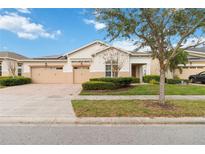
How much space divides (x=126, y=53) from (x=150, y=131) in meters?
17.5

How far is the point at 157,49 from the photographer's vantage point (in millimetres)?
8422

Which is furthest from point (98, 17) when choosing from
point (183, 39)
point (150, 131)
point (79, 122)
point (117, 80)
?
point (117, 80)

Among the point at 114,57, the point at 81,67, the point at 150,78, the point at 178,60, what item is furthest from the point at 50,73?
the point at 178,60

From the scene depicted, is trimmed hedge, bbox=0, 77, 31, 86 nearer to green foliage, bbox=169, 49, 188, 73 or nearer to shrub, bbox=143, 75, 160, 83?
shrub, bbox=143, 75, 160, 83

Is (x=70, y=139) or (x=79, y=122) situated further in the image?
(x=79, y=122)

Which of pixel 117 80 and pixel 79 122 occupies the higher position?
pixel 117 80

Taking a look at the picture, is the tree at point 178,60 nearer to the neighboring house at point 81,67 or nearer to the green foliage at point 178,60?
the green foliage at point 178,60

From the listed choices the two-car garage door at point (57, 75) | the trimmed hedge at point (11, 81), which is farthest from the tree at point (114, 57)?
the trimmed hedge at point (11, 81)

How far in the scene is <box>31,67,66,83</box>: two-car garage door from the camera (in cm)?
2433

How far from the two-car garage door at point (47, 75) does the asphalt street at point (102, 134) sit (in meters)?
18.7

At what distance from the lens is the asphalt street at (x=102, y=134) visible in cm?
450

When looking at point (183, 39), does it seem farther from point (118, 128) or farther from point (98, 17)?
point (118, 128)

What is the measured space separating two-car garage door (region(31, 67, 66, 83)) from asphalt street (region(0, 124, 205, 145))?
61.5ft

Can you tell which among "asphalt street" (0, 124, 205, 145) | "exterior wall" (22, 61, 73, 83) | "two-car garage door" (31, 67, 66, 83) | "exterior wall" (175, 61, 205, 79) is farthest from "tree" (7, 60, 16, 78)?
"exterior wall" (175, 61, 205, 79)
